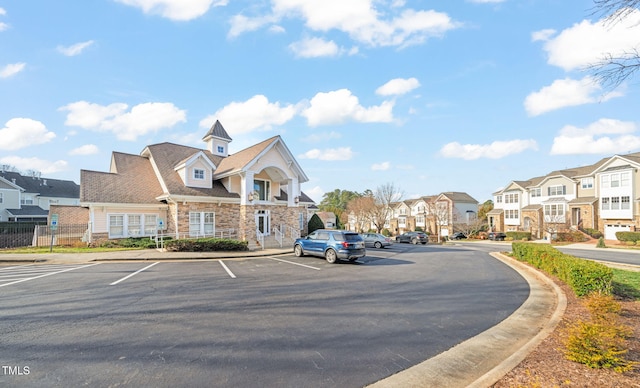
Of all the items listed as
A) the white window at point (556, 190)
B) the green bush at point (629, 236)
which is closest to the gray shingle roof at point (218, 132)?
the green bush at point (629, 236)

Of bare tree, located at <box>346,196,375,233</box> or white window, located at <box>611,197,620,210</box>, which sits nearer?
white window, located at <box>611,197,620,210</box>

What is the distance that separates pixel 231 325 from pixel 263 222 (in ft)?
61.2

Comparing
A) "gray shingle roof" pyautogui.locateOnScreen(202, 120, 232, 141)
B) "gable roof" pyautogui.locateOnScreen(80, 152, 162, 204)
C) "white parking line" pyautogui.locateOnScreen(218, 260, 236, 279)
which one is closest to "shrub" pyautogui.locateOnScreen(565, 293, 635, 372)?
"white parking line" pyautogui.locateOnScreen(218, 260, 236, 279)

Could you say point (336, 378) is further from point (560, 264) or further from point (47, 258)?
point (47, 258)

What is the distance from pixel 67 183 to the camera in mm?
56094

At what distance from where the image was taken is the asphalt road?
4.24m

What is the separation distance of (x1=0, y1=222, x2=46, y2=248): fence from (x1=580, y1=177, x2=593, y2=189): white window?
212ft

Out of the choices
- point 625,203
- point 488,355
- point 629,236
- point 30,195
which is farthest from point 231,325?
point 30,195

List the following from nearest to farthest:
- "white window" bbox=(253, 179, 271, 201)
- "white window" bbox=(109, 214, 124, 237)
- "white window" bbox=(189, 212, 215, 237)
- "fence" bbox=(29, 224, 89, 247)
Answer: "white window" bbox=(109, 214, 124, 237)
"fence" bbox=(29, 224, 89, 247)
"white window" bbox=(189, 212, 215, 237)
"white window" bbox=(253, 179, 271, 201)

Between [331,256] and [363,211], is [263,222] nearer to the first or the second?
[331,256]

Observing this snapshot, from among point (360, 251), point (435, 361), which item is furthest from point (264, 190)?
point (435, 361)

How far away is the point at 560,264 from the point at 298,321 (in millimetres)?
9983

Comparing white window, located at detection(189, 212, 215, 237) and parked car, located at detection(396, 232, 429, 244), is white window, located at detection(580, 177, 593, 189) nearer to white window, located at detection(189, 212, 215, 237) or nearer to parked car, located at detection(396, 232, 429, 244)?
parked car, located at detection(396, 232, 429, 244)

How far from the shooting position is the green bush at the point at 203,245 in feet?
59.2
